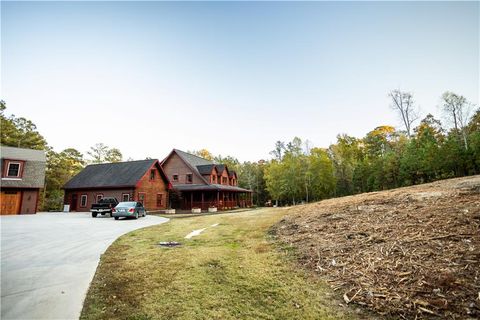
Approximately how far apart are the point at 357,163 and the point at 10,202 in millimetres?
50776

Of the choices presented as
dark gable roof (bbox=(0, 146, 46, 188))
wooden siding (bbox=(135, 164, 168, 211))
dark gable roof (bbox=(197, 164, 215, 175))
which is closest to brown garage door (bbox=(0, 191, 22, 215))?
dark gable roof (bbox=(0, 146, 46, 188))

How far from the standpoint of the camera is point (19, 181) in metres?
26.4

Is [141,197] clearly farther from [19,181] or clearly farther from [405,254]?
[405,254]

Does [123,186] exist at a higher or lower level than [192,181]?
lower

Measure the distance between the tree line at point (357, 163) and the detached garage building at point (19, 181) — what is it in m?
14.7

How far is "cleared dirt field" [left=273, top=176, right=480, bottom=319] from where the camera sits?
374cm

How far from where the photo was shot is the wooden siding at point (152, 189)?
30.9 m

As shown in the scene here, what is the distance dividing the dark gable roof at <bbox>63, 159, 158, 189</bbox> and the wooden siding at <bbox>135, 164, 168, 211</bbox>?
2.81ft

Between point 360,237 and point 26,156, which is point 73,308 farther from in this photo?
point 26,156

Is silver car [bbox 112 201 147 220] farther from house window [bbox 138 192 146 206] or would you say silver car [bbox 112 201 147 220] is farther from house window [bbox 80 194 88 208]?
house window [bbox 80 194 88 208]

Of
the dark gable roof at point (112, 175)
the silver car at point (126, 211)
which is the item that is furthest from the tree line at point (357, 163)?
the silver car at point (126, 211)

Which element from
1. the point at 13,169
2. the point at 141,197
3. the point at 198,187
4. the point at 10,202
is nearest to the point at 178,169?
the point at 198,187

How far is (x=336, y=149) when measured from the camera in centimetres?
5322

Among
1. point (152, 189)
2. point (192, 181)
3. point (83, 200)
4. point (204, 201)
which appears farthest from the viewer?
point (192, 181)
